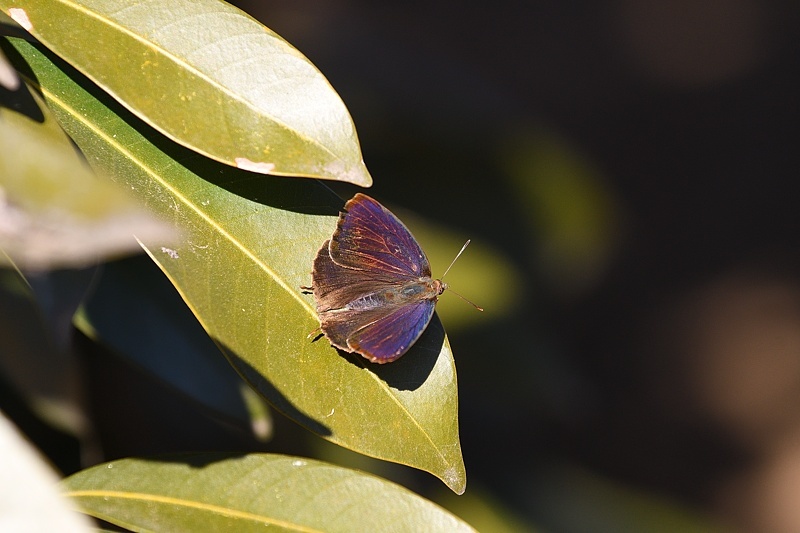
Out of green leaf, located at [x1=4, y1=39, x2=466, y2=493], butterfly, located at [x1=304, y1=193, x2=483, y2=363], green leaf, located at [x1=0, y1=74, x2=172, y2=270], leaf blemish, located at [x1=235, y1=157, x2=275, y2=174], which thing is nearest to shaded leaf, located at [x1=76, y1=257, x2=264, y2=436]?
butterfly, located at [x1=304, y1=193, x2=483, y2=363]

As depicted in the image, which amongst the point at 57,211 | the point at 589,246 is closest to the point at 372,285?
the point at 57,211

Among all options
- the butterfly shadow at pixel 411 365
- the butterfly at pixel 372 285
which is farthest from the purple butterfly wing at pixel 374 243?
the butterfly shadow at pixel 411 365

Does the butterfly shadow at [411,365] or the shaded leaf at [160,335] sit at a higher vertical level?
the butterfly shadow at [411,365]

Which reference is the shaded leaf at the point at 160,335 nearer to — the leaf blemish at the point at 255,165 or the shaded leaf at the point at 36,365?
the shaded leaf at the point at 36,365

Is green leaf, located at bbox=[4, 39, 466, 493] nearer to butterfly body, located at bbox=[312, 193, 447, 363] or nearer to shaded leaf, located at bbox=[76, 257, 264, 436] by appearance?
butterfly body, located at bbox=[312, 193, 447, 363]

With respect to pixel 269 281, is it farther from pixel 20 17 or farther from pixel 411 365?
pixel 20 17
